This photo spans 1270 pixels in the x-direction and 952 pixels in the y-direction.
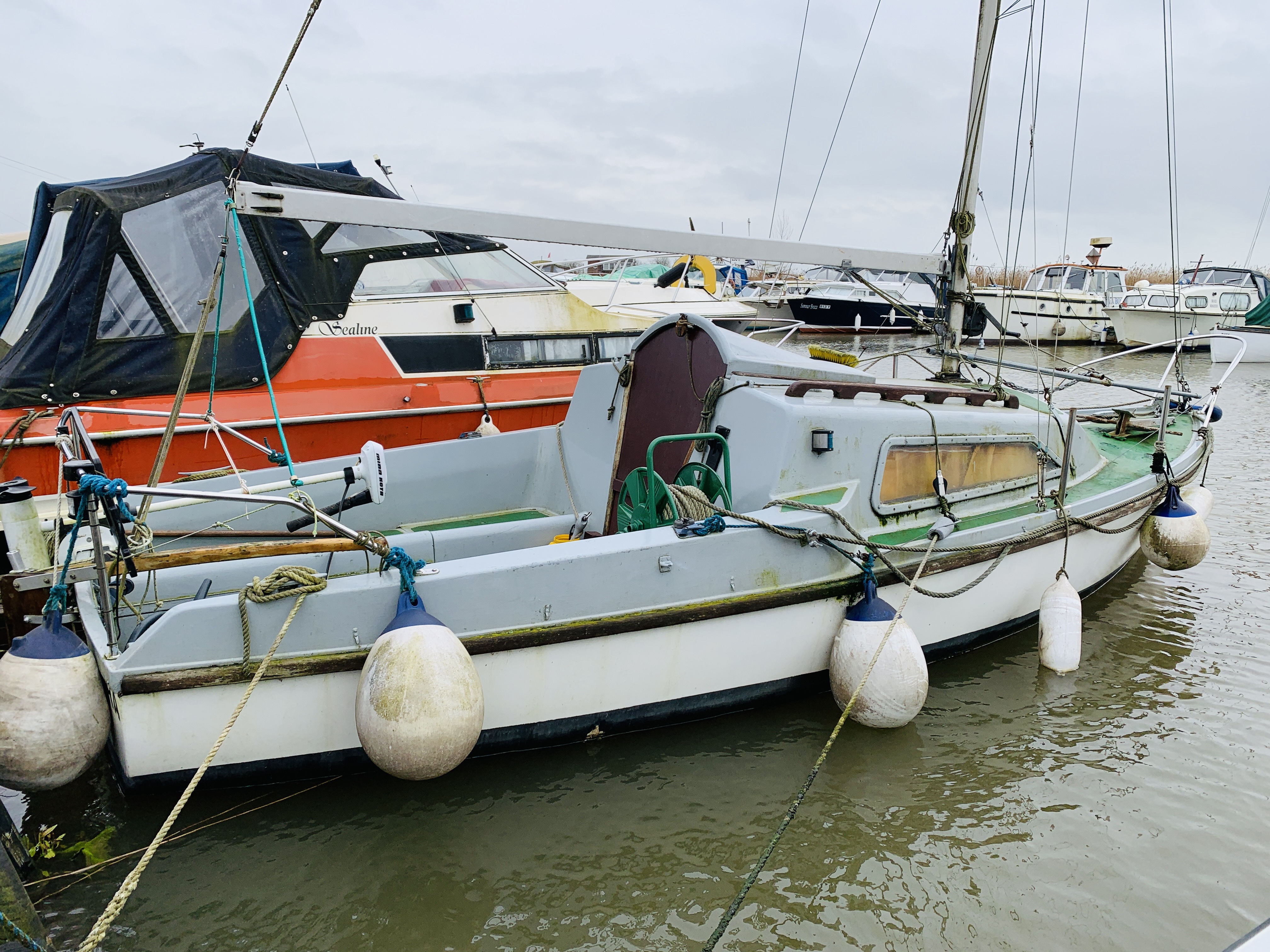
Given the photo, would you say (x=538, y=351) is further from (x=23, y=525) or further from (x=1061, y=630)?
(x=1061, y=630)

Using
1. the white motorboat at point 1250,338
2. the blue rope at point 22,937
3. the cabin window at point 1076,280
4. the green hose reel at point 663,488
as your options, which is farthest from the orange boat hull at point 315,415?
the cabin window at point 1076,280

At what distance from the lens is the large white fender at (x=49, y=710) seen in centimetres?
310

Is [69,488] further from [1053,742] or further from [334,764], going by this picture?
[1053,742]

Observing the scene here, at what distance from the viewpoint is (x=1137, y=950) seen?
3.06 m

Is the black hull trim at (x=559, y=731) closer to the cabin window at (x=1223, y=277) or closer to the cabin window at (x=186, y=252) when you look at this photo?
the cabin window at (x=186, y=252)

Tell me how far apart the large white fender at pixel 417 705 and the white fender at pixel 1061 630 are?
361cm

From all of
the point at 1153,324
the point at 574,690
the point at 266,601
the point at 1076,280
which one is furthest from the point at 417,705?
the point at 1076,280

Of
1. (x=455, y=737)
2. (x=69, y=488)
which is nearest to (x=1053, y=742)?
(x=455, y=737)

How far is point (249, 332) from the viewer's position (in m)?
7.34

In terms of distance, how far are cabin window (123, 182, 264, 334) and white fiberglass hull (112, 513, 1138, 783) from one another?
4612mm

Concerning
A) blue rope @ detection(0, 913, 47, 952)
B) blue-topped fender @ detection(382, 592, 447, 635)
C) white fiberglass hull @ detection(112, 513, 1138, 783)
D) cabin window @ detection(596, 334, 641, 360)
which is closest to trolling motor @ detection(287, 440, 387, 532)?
blue-topped fender @ detection(382, 592, 447, 635)

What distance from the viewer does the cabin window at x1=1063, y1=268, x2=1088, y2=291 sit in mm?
27438

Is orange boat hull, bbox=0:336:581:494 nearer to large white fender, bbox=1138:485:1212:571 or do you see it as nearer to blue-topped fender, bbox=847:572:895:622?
blue-topped fender, bbox=847:572:895:622

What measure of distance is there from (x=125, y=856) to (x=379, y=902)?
3.58ft
